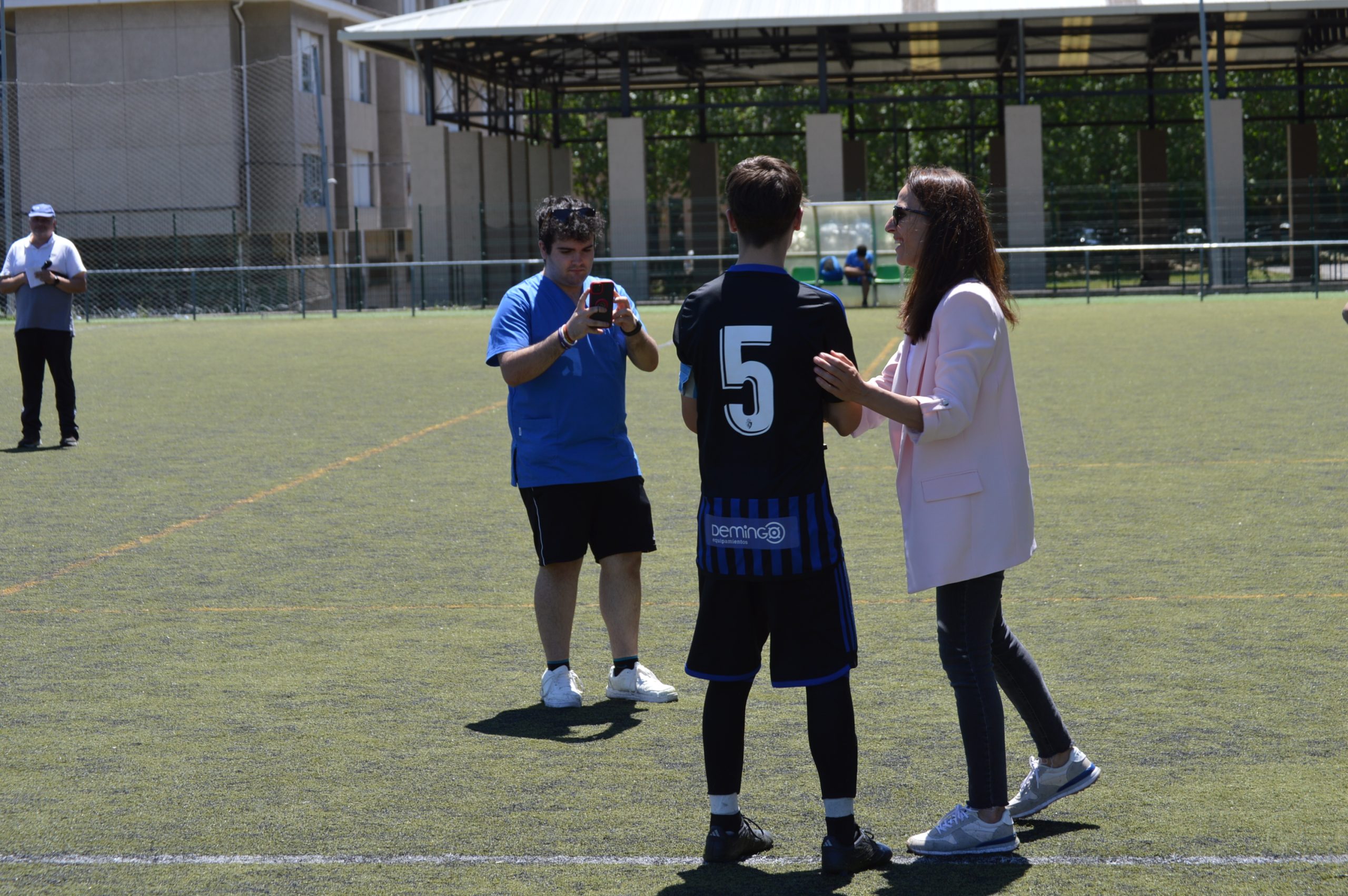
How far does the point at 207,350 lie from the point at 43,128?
23.4 m

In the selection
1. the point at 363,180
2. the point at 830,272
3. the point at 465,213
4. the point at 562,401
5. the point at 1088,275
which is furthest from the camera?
the point at 363,180

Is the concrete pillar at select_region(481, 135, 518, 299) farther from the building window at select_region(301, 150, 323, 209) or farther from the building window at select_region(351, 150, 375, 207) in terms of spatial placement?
the building window at select_region(351, 150, 375, 207)

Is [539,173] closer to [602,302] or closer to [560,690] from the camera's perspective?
[560,690]

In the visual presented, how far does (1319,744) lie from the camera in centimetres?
509

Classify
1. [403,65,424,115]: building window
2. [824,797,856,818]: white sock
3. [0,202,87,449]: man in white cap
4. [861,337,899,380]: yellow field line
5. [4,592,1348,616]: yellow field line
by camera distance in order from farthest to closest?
[403,65,424,115]: building window → [861,337,899,380]: yellow field line → [0,202,87,449]: man in white cap → [4,592,1348,616]: yellow field line → [824,797,856,818]: white sock

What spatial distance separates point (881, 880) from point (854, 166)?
1889 inches

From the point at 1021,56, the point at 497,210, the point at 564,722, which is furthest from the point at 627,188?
the point at 564,722

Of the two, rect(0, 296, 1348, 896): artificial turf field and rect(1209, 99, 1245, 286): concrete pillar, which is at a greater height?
rect(1209, 99, 1245, 286): concrete pillar

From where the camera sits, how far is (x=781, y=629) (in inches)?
163

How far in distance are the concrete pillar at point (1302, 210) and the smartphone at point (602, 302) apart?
33.7m

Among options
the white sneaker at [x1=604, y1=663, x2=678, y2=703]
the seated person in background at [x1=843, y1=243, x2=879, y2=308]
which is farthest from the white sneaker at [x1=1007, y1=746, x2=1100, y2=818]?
the seated person in background at [x1=843, y1=243, x2=879, y2=308]

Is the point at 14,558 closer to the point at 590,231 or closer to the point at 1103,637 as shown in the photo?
the point at 590,231

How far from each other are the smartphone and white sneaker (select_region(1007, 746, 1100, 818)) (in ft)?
5.98

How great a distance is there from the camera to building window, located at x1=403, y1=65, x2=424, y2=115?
190ft
